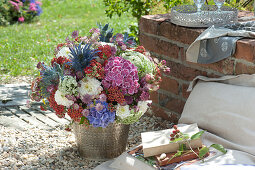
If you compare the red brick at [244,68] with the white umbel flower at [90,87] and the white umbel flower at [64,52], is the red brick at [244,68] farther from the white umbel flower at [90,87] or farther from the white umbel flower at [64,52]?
the white umbel flower at [64,52]

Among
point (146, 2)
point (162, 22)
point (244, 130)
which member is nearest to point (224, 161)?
point (244, 130)

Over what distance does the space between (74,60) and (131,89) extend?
391 mm

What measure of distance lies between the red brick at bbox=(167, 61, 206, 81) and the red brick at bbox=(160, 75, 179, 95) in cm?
6

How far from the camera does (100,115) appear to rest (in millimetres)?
2281

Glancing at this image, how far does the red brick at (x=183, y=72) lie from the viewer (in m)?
2.87

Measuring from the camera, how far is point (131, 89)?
2295mm

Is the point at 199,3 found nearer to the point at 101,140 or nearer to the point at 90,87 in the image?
the point at 90,87

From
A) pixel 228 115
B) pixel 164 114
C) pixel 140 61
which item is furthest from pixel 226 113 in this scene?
pixel 164 114

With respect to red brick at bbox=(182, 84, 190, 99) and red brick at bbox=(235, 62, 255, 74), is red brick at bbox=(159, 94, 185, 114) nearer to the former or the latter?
red brick at bbox=(182, 84, 190, 99)

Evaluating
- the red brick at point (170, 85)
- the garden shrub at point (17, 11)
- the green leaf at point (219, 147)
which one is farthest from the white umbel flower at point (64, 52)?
the garden shrub at point (17, 11)

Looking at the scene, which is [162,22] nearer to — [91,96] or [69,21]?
[91,96]

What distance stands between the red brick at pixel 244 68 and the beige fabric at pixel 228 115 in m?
0.04

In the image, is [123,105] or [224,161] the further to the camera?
[123,105]

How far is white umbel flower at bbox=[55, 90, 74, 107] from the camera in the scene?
2.32 m
